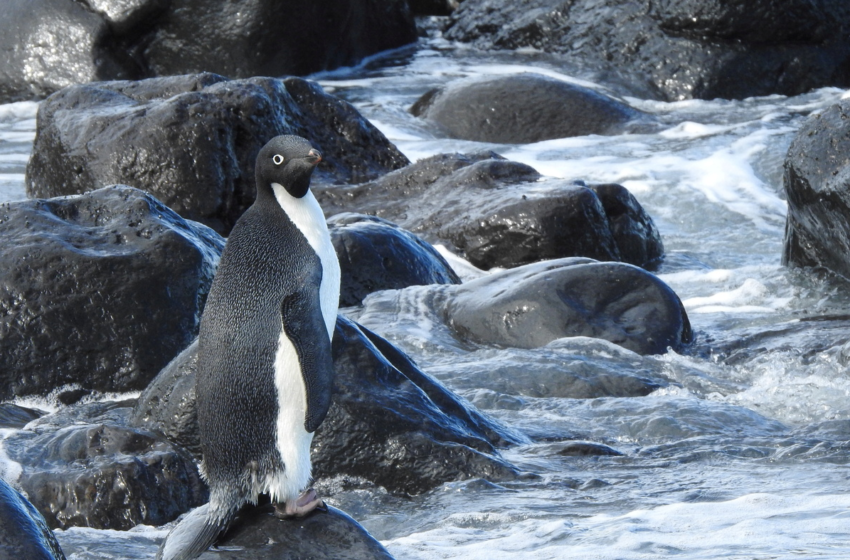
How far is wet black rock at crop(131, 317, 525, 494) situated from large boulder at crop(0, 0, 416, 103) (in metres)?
10.8

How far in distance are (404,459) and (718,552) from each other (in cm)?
149

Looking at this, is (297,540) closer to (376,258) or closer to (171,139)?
(376,258)

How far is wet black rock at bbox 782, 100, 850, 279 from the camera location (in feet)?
29.3

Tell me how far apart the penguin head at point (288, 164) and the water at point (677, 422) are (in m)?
1.49

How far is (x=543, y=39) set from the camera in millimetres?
18297

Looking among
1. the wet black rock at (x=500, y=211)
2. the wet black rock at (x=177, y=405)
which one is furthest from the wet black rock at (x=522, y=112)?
Answer: the wet black rock at (x=177, y=405)

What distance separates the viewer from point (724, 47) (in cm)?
1609

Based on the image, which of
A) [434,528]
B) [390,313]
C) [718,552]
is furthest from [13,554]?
[390,313]

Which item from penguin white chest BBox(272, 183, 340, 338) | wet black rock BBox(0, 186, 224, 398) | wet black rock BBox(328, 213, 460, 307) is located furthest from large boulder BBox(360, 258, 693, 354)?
penguin white chest BBox(272, 183, 340, 338)

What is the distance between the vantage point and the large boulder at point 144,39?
15.0m

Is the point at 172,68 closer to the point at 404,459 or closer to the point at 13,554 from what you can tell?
the point at 404,459

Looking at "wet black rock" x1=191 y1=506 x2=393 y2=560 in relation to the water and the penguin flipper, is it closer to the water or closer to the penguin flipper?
the penguin flipper

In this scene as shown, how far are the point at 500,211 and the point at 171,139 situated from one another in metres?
2.68

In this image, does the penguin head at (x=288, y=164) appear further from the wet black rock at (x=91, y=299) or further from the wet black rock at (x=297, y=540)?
the wet black rock at (x=91, y=299)
